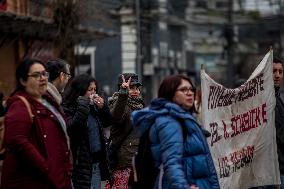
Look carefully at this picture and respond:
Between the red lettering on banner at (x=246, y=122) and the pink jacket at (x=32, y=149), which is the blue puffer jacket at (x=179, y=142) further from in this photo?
the red lettering on banner at (x=246, y=122)

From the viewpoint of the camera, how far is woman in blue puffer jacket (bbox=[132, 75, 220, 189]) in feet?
19.0

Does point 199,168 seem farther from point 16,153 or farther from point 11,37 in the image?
point 11,37

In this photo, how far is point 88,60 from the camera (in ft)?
116

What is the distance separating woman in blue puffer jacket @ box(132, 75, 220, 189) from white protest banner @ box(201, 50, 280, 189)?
2.58 metres

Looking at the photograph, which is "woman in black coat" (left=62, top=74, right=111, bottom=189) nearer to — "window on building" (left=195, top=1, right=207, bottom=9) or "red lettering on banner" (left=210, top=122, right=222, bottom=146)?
"red lettering on banner" (left=210, top=122, right=222, bottom=146)

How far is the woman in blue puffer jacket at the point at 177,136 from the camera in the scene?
5.79 m

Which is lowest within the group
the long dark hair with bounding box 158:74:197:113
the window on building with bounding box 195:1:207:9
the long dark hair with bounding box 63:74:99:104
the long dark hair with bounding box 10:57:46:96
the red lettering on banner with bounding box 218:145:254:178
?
the red lettering on banner with bounding box 218:145:254:178

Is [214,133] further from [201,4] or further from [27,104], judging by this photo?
[201,4]

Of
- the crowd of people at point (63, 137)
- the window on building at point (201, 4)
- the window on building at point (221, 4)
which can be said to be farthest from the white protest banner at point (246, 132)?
the window on building at point (221, 4)

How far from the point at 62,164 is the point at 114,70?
2971 cm

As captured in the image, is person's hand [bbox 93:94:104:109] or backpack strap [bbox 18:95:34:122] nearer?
backpack strap [bbox 18:95:34:122]

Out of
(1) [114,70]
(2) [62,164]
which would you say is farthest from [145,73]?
(2) [62,164]

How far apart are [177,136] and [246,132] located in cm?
335

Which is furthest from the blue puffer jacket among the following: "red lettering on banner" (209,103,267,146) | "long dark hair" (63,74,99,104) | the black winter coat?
"red lettering on banner" (209,103,267,146)
